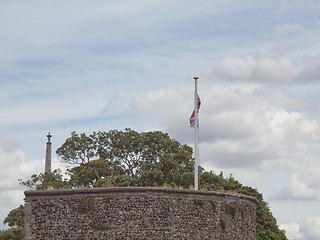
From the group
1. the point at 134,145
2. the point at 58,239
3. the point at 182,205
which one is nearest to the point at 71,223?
the point at 58,239

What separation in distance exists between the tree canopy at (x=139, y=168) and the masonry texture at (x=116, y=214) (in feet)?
57.1

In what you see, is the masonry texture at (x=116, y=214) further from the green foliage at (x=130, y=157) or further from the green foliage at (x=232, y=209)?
the green foliage at (x=130, y=157)

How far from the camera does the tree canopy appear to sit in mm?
48875

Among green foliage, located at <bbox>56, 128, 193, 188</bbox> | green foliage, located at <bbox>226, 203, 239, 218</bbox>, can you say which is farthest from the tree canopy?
green foliage, located at <bbox>226, 203, 239, 218</bbox>

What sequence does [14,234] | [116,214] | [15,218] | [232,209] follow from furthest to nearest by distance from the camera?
[15,218] → [14,234] → [232,209] → [116,214]

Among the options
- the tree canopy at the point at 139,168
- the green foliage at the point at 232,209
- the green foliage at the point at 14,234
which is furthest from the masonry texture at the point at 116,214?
the tree canopy at the point at 139,168

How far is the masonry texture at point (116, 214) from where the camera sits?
1117 inches

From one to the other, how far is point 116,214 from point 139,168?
25704mm

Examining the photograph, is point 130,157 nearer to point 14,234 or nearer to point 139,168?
point 139,168

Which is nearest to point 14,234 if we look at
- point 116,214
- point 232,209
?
point 116,214

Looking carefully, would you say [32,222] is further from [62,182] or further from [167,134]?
[167,134]

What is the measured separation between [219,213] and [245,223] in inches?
113

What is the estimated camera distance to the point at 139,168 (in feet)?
178

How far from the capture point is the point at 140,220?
93.4 ft
